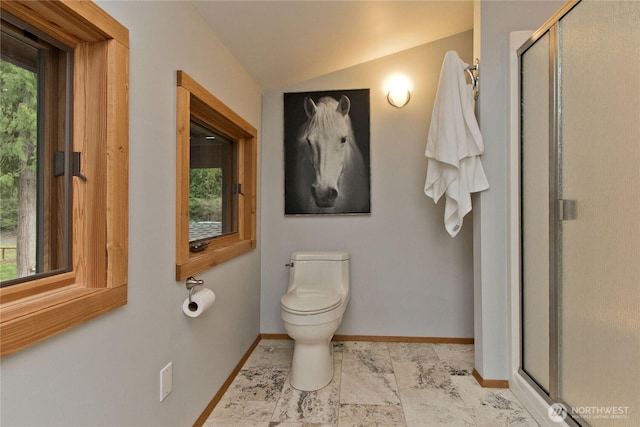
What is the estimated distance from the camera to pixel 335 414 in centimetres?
163

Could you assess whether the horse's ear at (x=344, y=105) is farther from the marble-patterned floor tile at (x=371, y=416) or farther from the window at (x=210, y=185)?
the marble-patterned floor tile at (x=371, y=416)

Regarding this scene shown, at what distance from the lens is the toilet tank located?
2363 millimetres

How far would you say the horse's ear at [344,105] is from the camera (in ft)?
8.30

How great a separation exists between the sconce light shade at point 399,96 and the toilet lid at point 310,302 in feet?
4.94

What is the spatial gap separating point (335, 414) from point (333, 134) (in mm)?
1868

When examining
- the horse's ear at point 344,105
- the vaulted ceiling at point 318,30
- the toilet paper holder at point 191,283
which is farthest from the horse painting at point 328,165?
the toilet paper holder at point 191,283

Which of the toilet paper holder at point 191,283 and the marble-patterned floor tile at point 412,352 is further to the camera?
the marble-patterned floor tile at point 412,352

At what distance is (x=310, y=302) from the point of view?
1951 mm

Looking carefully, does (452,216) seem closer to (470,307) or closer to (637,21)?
(470,307)

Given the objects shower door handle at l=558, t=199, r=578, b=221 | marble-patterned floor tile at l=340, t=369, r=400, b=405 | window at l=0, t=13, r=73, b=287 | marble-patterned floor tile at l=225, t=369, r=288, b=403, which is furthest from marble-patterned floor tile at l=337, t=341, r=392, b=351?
window at l=0, t=13, r=73, b=287

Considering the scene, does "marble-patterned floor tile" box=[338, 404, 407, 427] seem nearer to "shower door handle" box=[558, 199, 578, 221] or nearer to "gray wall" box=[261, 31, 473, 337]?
"gray wall" box=[261, 31, 473, 337]

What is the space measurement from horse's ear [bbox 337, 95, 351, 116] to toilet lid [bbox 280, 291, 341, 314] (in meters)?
1.39

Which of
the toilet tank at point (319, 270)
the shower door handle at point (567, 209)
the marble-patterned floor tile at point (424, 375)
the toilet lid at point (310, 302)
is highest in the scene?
the shower door handle at point (567, 209)

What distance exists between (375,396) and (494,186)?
1.37 metres
